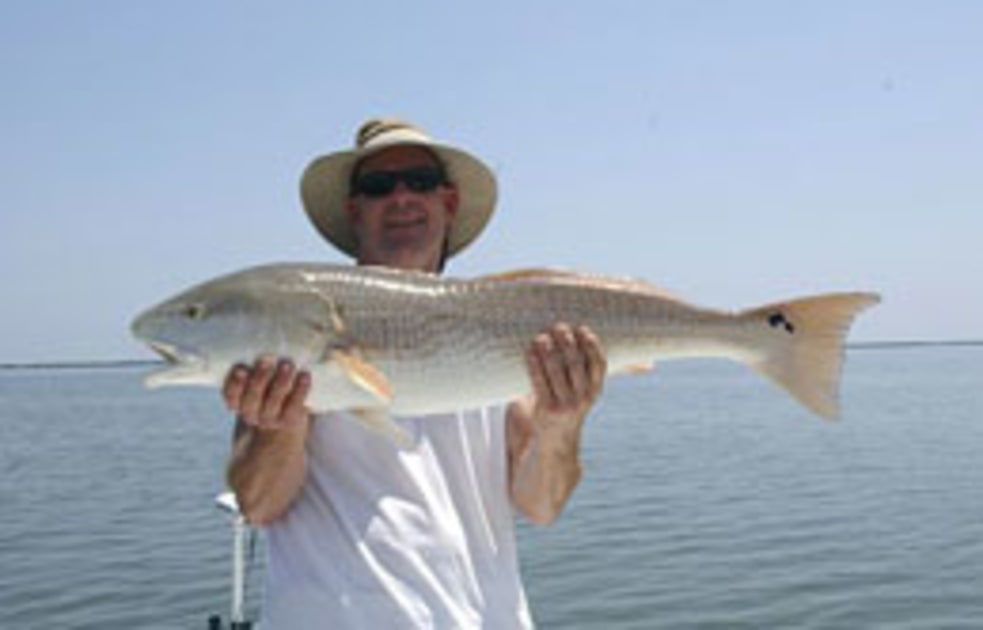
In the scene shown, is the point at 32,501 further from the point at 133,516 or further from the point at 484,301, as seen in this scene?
the point at 484,301

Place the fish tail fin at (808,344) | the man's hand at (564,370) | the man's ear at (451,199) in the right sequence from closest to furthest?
the man's hand at (564,370) < the fish tail fin at (808,344) < the man's ear at (451,199)

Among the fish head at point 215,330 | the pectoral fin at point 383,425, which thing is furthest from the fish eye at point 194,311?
the pectoral fin at point 383,425

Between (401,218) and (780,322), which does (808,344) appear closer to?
(780,322)

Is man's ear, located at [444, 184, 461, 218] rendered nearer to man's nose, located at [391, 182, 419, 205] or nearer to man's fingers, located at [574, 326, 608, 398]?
man's nose, located at [391, 182, 419, 205]

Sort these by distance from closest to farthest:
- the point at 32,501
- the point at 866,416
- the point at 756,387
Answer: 1. the point at 32,501
2. the point at 866,416
3. the point at 756,387

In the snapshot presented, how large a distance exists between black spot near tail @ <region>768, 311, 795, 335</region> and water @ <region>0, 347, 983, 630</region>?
9.26m

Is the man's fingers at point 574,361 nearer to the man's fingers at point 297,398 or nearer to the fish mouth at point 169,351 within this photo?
the man's fingers at point 297,398

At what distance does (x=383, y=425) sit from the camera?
376 centimetres

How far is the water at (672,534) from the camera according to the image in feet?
45.4

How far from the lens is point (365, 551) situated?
3725 mm

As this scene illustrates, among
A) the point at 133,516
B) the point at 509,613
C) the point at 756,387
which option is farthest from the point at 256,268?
the point at 756,387

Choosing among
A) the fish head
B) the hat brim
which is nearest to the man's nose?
the hat brim

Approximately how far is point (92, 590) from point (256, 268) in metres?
13.1

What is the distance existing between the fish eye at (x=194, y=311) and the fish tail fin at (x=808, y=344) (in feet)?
6.26
